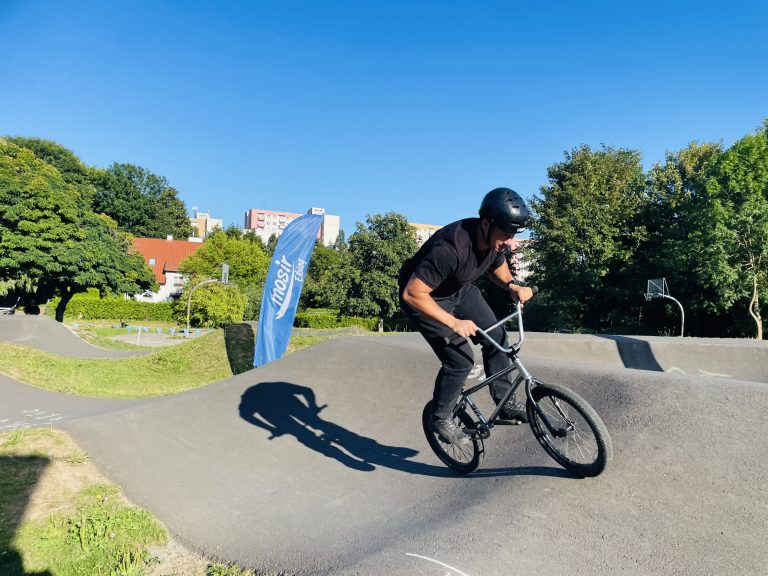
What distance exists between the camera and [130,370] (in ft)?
48.4

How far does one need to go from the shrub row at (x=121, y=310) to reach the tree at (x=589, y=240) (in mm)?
38526

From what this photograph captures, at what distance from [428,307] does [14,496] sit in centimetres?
395

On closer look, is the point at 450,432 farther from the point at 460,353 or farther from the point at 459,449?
the point at 460,353

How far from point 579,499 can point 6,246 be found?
37.2 metres

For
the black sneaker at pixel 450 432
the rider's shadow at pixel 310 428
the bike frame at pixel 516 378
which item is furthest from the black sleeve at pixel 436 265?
the rider's shadow at pixel 310 428

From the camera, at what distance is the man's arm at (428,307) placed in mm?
3553

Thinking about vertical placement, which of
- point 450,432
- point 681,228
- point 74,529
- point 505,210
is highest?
point 681,228

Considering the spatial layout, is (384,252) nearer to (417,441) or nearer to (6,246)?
(6,246)

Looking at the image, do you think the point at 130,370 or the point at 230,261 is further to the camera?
the point at 230,261

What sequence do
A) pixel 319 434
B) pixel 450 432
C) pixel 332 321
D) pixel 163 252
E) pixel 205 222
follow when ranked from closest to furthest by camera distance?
pixel 450 432, pixel 319 434, pixel 332 321, pixel 163 252, pixel 205 222

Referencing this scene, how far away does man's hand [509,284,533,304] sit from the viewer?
3.90m

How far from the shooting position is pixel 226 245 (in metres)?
60.8

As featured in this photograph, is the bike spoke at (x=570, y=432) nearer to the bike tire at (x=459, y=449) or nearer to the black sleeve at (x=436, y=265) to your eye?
the bike tire at (x=459, y=449)

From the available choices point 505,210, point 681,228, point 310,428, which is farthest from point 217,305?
point 505,210
